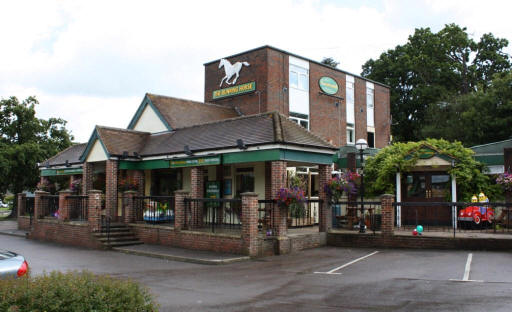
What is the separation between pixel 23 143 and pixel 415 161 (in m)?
27.8

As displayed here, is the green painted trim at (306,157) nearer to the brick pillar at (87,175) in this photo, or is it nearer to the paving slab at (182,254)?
the paving slab at (182,254)

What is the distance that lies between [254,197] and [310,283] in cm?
440

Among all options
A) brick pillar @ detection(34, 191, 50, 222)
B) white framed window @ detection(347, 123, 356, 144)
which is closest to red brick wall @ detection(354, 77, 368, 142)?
white framed window @ detection(347, 123, 356, 144)

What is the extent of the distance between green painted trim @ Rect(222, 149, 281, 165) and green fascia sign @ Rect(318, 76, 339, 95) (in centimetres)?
1325

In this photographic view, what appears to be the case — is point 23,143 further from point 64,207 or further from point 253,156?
point 253,156

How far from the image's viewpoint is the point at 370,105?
3184cm

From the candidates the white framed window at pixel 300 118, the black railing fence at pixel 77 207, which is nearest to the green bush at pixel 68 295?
the black railing fence at pixel 77 207

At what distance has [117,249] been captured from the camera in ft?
52.8

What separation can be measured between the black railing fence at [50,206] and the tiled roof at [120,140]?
4.04m

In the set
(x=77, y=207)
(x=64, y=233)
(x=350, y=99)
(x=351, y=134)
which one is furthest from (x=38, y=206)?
(x=350, y=99)

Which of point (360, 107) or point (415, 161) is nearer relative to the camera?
point (415, 161)

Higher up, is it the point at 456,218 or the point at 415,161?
the point at 415,161

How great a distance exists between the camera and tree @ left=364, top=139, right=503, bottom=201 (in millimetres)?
19172

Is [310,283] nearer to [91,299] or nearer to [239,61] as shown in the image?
[91,299]
